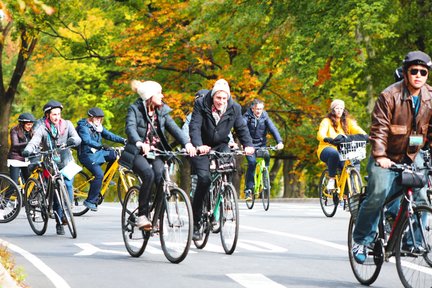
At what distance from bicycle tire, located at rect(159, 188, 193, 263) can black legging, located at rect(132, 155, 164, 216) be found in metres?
0.28

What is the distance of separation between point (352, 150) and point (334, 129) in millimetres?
646

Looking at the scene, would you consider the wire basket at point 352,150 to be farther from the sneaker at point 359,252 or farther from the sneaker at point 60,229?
the sneaker at point 359,252

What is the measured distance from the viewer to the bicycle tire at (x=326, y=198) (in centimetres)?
1722

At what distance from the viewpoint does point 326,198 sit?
58.2 ft

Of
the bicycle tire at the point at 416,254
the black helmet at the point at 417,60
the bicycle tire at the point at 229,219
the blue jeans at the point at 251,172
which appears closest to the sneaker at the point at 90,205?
the blue jeans at the point at 251,172

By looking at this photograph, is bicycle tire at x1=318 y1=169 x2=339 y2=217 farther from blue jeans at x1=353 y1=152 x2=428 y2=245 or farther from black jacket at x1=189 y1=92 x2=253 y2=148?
blue jeans at x1=353 y1=152 x2=428 y2=245

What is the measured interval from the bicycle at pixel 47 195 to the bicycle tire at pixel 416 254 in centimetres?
625

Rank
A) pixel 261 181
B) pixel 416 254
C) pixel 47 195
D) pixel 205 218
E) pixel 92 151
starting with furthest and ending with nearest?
pixel 261 181 < pixel 92 151 < pixel 47 195 < pixel 205 218 < pixel 416 254

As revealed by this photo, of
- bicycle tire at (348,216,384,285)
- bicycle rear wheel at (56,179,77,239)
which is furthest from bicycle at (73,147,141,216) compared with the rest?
bicycle tire at (348,216,384,285)

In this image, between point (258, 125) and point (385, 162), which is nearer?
point (385, 162)

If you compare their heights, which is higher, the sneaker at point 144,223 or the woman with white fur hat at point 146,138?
the woman with white fur hat at point 146,138

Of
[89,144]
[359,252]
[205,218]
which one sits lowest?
[359,252]

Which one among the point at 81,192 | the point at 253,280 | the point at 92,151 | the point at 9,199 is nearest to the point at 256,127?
the point at 92,151

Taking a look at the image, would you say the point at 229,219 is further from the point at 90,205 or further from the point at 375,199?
the point at 90,205
